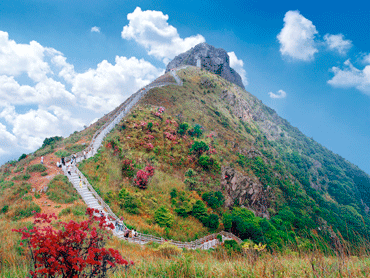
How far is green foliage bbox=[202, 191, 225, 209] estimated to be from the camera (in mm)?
21750

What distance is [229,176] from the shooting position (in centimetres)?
2767

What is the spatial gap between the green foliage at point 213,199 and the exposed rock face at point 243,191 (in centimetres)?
215

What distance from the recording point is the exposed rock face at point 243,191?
26.3m

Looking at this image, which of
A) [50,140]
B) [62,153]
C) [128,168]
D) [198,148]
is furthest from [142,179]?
[50,140]

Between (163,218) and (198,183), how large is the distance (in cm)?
893

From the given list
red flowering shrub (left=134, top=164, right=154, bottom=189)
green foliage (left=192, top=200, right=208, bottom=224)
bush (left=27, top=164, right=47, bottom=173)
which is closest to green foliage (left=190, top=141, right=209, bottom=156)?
red flowering shrub (left=134, top=164, right=154, bottom=189)

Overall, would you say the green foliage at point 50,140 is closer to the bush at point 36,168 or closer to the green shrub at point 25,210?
the bush at point 36,168

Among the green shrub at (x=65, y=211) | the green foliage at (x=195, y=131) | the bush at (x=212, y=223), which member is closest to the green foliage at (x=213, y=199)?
the bush at (x=212, y=223)

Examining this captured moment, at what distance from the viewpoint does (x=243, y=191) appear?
89.8ft

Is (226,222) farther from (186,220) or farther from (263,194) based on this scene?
(263,194)

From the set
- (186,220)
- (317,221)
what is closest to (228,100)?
(317,221)

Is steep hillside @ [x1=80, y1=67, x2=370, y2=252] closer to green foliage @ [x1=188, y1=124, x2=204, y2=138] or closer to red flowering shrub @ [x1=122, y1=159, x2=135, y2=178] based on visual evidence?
green foliage @ [x1=188, y1=124, x2=204, y2=138]

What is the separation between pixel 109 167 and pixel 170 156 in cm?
873

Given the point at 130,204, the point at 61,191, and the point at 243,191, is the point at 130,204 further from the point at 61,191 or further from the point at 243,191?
the point at 243,191
